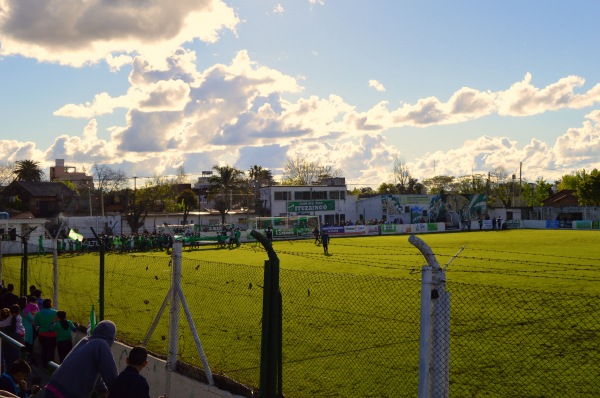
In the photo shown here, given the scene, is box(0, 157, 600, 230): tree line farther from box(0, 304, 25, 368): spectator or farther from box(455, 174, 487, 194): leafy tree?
box(0, 304, 25, 368): spectator

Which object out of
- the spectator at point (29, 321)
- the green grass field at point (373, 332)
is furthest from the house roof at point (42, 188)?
the spectator at point (29, 321)

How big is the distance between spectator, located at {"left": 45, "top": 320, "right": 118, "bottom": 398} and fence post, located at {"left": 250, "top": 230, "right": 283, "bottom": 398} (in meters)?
1.68

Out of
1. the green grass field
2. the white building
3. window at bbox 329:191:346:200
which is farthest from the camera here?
window at bbox 329:191:346:200

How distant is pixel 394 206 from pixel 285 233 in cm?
2405

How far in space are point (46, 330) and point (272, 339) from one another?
5549mm

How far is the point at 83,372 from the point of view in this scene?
17.7ft

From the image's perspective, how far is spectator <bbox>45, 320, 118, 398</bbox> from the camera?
5.35m

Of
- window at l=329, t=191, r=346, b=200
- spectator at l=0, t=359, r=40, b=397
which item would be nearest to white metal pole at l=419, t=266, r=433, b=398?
spectator at l=0, t=359, r=40, b=397

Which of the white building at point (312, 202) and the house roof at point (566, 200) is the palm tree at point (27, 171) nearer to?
the white building at point (312, 202)

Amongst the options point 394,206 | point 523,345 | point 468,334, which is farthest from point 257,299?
point 394,206

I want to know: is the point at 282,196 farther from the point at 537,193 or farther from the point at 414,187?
the point at 537,193

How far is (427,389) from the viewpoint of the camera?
5023mm

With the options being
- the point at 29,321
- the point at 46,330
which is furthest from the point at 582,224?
the point at 46,330

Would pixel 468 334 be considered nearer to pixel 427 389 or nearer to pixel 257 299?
pixel 257 299
